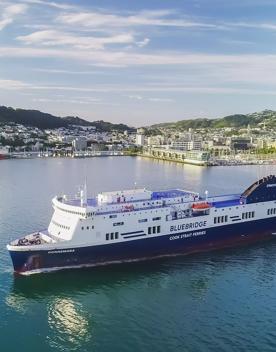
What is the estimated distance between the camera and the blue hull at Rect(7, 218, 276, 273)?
1766cm

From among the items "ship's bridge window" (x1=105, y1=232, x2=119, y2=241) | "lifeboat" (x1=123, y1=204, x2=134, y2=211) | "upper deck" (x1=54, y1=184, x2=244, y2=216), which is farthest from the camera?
"lifeboat" (x1=123, y1=204, x2=134, y2=211)

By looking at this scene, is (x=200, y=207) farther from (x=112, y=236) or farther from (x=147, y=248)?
(x=112, y=236)

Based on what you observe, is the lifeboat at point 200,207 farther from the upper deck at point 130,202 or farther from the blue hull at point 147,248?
the blue hull at point 147,248

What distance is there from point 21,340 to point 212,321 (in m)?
5.59

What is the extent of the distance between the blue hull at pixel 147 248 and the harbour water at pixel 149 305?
1.36 ft

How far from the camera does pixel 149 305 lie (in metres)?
15.3

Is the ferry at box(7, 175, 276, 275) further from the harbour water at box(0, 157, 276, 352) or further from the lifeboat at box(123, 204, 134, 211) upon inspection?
the harbour water at box(0, 157, 276, 352)

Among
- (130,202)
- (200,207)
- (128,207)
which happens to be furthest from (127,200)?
(200,207)

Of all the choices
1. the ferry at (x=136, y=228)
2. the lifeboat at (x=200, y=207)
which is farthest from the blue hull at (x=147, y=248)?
the lifeboat at (x=200, y=207)

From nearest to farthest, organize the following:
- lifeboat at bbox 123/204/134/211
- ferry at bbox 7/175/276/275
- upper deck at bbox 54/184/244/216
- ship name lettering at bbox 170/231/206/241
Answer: ferry at bbox 7/175/276/275, upper deck at bbox 54/184/244/216, lifeboat at bbox 123/204/134/211, ship name lettering at bbox 170/231/206/241

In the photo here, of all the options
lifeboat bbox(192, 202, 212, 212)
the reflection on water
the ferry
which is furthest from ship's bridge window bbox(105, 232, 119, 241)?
lifeboat bbox(192, 202, 212, 212)

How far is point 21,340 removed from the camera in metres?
13.0

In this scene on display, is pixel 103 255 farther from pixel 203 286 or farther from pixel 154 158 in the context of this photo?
pixel 154 158

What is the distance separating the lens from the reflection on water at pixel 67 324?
12898mm
